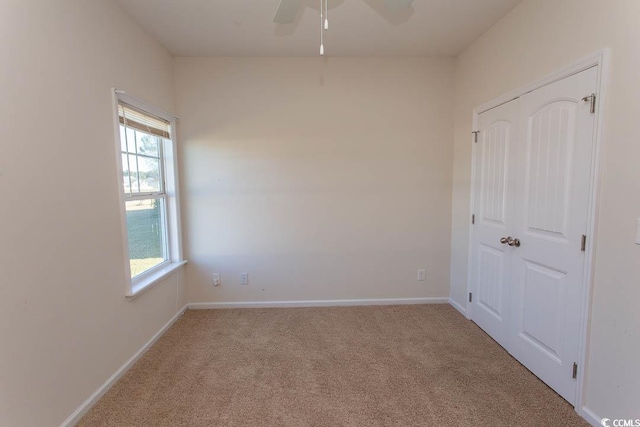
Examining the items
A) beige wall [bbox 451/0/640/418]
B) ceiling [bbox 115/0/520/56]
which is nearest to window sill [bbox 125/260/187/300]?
ceiling [bbox 115/0/520/56]

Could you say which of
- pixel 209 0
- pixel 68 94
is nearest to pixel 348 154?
pixel 209 0

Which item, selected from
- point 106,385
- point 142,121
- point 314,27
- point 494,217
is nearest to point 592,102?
point 494,217

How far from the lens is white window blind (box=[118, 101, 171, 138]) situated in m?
2.17

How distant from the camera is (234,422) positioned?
5.44ft

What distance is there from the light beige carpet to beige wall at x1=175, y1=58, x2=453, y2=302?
0.55 m

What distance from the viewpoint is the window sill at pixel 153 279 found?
221 cm

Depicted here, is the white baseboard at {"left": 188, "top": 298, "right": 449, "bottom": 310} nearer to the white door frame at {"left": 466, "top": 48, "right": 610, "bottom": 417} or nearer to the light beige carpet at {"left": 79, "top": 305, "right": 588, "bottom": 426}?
the light beige carpet at {"left": 79, "top": 305, "right": 588, "bottom": 426}

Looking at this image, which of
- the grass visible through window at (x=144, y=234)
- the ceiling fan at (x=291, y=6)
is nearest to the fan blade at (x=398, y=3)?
the ceiling fan at (x=291, y=6)

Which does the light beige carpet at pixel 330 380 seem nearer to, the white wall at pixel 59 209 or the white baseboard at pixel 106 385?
the white baseboard at pixel 106 385

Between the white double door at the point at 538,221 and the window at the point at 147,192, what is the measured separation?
3001mm

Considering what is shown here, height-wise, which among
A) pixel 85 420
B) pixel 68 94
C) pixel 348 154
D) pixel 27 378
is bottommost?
pixel 85 420

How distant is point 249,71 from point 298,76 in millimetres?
523

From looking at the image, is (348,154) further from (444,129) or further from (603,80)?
(603,80)

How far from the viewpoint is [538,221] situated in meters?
1.99
